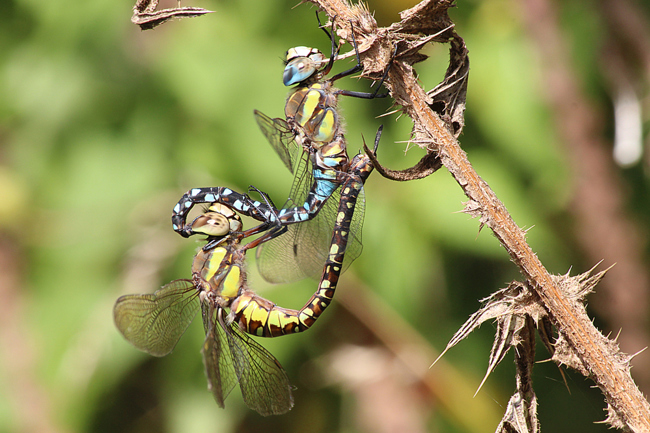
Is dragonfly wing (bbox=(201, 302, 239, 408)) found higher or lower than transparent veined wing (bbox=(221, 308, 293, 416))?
higher

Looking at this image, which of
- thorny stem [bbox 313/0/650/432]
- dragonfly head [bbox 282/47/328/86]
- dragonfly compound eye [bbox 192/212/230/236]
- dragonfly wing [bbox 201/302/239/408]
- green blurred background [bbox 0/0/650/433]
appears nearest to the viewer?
thorny stem [bbox 313/0/650/432]

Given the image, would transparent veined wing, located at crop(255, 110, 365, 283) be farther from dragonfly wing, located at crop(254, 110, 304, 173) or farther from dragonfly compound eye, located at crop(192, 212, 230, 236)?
dragonfly compound eye, located at crop(192, 212, 230, 236)

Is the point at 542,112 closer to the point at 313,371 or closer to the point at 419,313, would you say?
the point at 419,313

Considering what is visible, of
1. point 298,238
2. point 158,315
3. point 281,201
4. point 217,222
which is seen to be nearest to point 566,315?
point 298,238

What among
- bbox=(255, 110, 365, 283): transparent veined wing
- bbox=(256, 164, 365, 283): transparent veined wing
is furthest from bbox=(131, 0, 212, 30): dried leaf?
bbox=(256, 164, 365, 283): transparent veined wing

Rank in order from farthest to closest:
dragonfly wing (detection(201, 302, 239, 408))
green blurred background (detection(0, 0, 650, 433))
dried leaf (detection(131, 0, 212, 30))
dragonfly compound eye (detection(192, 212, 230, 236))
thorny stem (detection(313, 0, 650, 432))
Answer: green blurred background (detection(0, 0, 650, 433)) → dragonfly compound eye (detection(192, 212, 230, 236)) → dragonfly wing (detection(201, 302, 239, 408)) → dried leaf (detection(131, 0, 212, 30)) → thorny stem (detection(313, 0, 650, 432))

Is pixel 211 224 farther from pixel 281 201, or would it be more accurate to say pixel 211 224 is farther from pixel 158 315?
pixel 281 201
